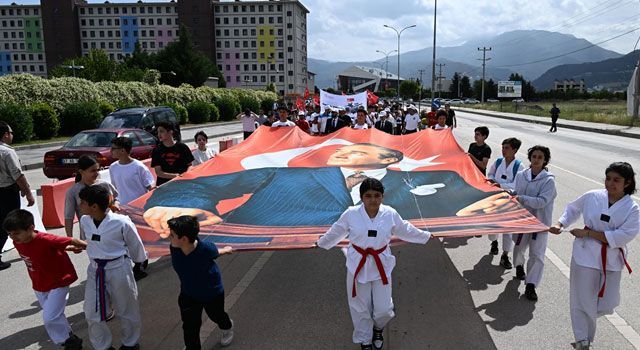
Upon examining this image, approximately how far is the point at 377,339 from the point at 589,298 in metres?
1.78

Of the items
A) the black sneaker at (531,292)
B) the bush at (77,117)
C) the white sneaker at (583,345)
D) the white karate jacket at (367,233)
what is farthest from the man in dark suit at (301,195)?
the bush at (77,117)

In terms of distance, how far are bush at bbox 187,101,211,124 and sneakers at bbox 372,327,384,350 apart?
124 ft

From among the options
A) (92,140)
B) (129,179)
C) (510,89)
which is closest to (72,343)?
(129,179)

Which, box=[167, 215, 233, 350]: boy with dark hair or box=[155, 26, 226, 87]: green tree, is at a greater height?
box=[155, 26, 226, 87]: green tree

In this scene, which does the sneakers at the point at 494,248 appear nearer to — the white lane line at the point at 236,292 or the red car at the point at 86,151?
the white lane line at the point at 236,292

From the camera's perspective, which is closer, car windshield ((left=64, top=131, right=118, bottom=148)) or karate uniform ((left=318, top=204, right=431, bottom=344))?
karate uniform ((left=318, top=204, right=431, bottom=344))

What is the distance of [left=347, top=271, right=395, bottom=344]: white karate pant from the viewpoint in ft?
13.3

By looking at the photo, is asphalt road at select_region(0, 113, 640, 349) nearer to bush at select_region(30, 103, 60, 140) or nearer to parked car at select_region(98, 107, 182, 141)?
parked car at select_region(98, 107, 182, 141)

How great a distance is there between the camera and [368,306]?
4102mm

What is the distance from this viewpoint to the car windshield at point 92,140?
12.8 m

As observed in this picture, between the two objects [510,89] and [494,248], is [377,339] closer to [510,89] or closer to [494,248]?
[494,248]

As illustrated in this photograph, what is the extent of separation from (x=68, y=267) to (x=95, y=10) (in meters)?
141

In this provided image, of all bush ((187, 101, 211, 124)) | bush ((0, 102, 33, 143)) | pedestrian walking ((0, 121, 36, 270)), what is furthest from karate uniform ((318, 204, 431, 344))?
bush ((187, 101, 211, 124))

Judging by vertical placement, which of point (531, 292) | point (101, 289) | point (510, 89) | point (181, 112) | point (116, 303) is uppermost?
point (510, 89)
